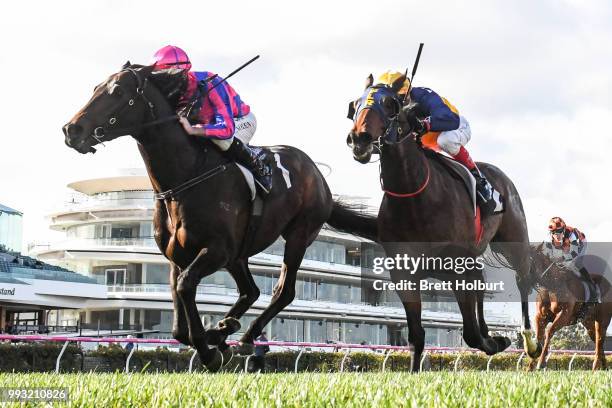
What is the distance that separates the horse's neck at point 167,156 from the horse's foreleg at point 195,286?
22.1 inches

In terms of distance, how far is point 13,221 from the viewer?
50.4 meters

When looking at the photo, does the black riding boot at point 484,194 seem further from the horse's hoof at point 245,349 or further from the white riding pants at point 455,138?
the horse's hoof at point 245,349

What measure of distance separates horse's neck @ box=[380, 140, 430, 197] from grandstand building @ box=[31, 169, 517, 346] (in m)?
42.7

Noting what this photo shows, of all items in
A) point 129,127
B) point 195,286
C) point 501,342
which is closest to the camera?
point 195,286

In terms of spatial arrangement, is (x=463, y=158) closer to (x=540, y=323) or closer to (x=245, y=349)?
(x=245, y=349)

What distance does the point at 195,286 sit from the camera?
19.0 feet

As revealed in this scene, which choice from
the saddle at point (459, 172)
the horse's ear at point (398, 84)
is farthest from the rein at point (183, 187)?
the saddle at point (459, 172)

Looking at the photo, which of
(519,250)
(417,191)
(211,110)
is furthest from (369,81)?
(519,250)

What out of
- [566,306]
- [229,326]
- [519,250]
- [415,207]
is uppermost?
[415,207]

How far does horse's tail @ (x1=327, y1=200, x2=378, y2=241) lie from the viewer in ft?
25.4

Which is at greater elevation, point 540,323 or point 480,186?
point 480,186

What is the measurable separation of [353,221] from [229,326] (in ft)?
6.55

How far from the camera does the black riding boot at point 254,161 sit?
6430mm
